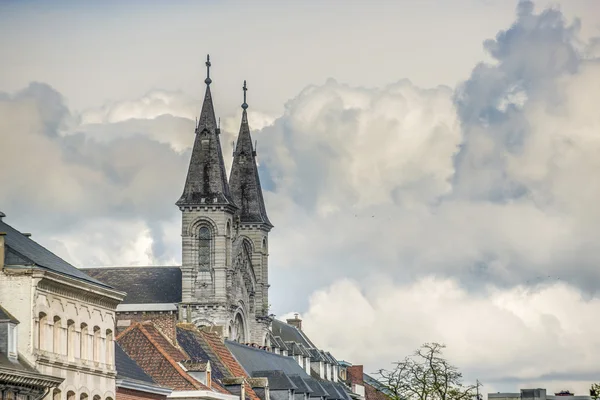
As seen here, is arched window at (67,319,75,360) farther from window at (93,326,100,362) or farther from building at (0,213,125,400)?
window at (93,326,100,362)

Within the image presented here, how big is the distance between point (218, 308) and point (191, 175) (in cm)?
1266

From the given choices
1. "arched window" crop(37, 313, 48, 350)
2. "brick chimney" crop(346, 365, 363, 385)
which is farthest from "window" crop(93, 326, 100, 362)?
"brick chimney" crop(346, 365, 363, 385)

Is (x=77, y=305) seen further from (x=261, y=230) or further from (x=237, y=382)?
(x=261, y=230)

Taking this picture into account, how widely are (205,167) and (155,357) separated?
85319mm

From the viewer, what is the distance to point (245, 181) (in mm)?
175000

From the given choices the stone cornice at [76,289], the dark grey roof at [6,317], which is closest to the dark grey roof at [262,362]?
the stone cornice at [76,289]

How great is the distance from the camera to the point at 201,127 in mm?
156125

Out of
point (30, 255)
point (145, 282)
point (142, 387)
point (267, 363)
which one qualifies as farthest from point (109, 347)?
point (145, 282)

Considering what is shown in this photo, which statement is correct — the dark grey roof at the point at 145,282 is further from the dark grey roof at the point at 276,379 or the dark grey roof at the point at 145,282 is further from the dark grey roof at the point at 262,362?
the dark grey roof at the point at 276,379

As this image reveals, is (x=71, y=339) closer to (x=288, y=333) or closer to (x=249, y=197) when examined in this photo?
(x=249, y=197)

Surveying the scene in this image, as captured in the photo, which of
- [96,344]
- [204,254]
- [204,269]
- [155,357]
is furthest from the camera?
[204,254]

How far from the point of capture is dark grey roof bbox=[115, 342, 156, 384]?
64250mm

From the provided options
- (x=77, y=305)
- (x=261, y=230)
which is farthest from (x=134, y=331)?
(x=261, y=230)

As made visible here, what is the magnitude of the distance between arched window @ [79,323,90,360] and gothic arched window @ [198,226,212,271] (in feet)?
318
